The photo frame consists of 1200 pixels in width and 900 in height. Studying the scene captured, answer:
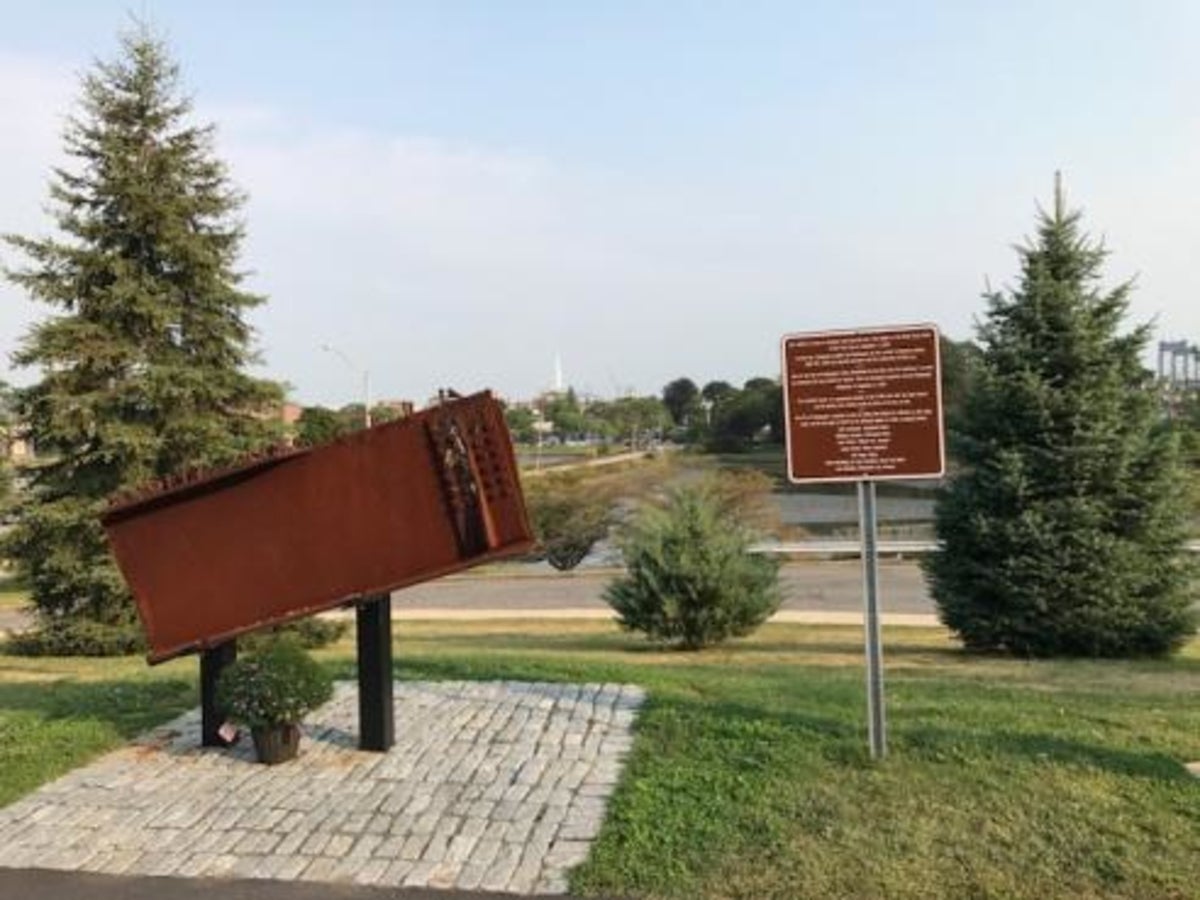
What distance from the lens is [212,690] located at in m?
7.15

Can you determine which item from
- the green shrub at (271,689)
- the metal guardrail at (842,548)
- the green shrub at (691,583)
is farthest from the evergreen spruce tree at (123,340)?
the metal guardrail at (842,548)

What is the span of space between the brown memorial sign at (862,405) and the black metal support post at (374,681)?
2532mm

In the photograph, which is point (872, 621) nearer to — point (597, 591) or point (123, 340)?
point (123, 340)

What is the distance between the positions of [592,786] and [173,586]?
8.47ft

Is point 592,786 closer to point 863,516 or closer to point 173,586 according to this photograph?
point 863,516

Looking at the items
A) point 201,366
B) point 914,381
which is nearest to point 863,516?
point 914,381

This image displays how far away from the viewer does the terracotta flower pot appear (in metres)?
6.72

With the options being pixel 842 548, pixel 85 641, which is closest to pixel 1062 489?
pixel 85 641

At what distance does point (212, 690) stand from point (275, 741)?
645mm

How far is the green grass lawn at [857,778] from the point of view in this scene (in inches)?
190

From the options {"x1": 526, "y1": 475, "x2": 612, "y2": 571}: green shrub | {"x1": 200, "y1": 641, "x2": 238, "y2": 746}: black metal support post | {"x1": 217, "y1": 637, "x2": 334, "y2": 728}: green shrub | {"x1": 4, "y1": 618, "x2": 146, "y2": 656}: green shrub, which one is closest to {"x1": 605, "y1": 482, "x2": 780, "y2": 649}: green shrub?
{"x1": 200, "y1": 641, "x2": 238, "y2": 746}: black metal support post

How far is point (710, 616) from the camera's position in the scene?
14.4 m

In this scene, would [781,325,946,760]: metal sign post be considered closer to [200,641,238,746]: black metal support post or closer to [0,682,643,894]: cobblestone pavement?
[0,682,643,894]: cobblestone pavement

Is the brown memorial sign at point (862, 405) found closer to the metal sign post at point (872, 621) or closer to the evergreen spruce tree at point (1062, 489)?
the metal sign post at point (872, 621)
